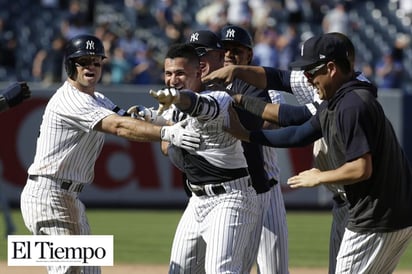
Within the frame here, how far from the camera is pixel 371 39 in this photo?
80.5 feet

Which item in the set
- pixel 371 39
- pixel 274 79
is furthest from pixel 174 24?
pixel 274 79

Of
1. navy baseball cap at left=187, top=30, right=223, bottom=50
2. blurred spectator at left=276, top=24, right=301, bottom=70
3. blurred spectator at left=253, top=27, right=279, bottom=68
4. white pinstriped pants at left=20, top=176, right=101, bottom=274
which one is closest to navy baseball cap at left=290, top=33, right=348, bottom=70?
navy baseball cap at left=187, top=30, right=223, bottom=50

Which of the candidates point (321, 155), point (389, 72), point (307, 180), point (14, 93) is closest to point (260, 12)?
point (389, 72)

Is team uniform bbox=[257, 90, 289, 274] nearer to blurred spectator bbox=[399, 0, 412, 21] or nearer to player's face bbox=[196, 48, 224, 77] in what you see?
player's face bbox=[196, 48, 224, 77]

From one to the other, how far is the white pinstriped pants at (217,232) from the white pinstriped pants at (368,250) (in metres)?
0.86

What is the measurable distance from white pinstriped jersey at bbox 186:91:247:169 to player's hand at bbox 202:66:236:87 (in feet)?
1.55

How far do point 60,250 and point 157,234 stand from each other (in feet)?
26.3

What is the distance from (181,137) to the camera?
7469 millimetres

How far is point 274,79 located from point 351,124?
2.22 m

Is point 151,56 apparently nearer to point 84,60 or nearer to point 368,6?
point 368,6

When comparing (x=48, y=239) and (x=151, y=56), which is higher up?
(x=151, y=56)

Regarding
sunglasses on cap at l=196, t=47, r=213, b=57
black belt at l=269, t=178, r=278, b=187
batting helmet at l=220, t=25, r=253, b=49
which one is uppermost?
batting helmet at l=220, t=25, r=253, b=49

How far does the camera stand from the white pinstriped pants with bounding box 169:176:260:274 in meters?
7.55

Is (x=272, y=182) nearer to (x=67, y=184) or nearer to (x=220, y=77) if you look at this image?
(x=220, y=77)
